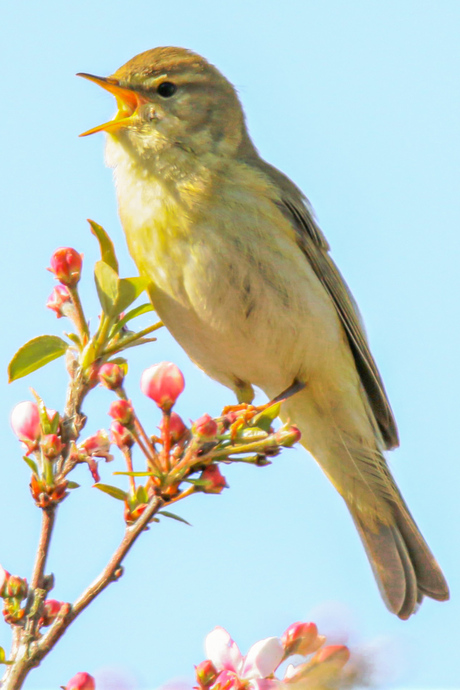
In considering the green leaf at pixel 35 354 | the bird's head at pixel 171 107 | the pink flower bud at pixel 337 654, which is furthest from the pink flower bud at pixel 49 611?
the bird's head at pixel 171 107

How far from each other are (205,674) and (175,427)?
569 mm

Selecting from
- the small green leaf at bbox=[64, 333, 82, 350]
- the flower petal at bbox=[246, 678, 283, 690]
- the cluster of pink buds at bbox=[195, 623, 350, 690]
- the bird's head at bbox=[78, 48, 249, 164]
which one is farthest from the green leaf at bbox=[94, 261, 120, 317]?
the bird's head at bbox=[78, 48, 249, 164]

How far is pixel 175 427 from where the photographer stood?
2037mm

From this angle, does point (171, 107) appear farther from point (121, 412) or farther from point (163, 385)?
point (121, 412)

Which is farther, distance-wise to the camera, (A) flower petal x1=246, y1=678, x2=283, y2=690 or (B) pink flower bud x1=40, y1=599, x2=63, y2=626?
(B) pink flower bud x1=40, y1=599, x2=63, y2=626

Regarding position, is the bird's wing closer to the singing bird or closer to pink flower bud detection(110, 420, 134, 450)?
the singing bird

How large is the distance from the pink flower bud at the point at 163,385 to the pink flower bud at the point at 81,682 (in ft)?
2.11

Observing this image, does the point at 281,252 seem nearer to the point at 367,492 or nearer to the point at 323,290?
the point at 323,290

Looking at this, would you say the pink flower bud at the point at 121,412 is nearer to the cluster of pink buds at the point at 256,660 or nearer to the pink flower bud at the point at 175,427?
the pink flower bud at the point at 175,427

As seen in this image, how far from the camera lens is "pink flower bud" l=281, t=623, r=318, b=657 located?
1795mm

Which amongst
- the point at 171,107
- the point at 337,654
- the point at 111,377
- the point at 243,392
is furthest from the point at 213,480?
the point at 171,107

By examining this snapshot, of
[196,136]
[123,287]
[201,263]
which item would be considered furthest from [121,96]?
[123,287]

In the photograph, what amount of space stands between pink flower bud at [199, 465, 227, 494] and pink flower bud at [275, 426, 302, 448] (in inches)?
7.3

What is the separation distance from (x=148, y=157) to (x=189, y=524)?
2065 mm
